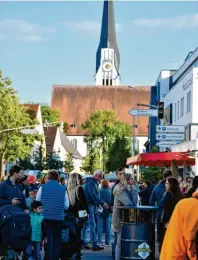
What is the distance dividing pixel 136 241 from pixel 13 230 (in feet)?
6.85

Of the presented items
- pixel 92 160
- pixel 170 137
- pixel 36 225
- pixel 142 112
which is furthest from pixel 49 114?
pixel 36 225

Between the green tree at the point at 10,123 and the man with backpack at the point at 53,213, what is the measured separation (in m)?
47.8

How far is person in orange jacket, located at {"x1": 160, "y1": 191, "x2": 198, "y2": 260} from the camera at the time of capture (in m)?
6.42

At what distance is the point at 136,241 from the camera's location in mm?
12070

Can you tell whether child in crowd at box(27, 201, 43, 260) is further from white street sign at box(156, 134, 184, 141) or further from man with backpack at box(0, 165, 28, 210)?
white street sign at box(156, 134, 184, 141)

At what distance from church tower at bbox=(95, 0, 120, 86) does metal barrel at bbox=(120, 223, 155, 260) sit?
157276 mm

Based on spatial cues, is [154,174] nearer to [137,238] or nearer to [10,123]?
[10,123]

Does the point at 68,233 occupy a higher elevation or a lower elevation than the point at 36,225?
lower

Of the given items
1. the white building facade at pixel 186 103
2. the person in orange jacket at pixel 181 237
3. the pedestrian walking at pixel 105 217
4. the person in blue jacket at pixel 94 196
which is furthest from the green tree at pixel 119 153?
the person in orange jacket at pixel 181 237

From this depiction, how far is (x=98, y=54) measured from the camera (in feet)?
562

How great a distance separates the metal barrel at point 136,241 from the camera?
12.1 meters

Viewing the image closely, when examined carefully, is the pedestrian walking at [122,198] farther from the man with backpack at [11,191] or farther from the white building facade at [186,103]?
the white building facade at [186,103]

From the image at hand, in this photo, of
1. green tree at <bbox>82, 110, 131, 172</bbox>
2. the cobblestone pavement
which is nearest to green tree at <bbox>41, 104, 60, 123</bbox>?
green tree at <bbox>82, 110, 131, 172</bbox>

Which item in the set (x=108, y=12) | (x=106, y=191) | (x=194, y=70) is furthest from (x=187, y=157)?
(x=108, y=12)
